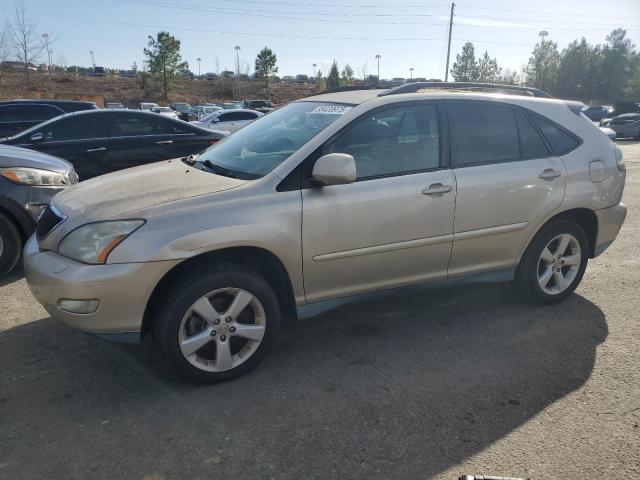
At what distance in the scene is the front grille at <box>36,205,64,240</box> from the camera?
3.21 meters

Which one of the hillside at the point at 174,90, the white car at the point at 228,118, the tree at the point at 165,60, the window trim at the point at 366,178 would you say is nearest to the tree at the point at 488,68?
the hillside at the point at 174,90

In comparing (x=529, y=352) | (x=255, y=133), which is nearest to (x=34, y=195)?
(x=255, y=133)

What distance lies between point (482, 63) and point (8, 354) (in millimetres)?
76127

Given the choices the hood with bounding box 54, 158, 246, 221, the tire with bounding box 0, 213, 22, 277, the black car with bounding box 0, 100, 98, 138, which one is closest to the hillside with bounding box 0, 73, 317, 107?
the black car with bounding box 0, 100, 98, 138

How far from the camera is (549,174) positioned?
157 inches

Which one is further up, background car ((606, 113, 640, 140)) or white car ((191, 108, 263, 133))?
white car ((191, 108, 263, 133))

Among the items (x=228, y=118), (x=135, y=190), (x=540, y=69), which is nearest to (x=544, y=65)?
(x=540, y=69)

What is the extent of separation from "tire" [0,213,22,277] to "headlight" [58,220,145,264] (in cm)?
237

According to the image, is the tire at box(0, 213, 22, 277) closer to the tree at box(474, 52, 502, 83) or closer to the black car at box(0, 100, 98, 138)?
the black car at box(0, 100, 98, 138)

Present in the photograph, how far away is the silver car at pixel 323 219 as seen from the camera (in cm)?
289

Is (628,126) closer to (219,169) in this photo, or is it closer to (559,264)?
(559,264)

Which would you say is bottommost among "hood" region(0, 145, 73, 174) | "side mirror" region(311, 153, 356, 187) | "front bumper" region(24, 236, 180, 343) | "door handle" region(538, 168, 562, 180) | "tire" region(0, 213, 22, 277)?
"tire" region(0, 213, 22, 277)

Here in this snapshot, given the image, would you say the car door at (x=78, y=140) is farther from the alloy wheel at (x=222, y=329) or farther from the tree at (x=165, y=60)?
the tree at (x=165, y=60)

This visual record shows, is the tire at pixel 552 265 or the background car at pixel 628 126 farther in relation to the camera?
the background car at pixel 628 126
